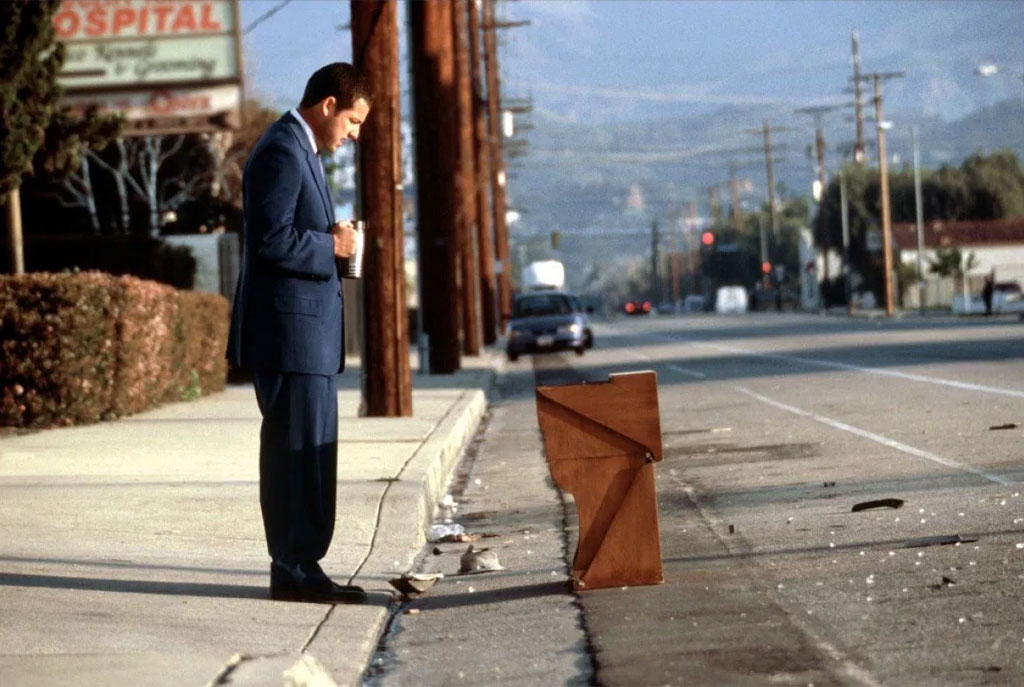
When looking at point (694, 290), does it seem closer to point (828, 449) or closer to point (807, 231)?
point (807, 231)

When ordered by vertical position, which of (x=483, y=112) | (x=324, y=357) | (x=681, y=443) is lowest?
(x=681, y=443)

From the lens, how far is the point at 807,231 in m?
137

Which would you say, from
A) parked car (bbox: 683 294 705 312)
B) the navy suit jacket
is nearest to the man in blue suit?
the navy suit jacket

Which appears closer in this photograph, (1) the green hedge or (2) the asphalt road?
(2) the asphalt road

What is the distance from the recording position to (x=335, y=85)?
8.41 m

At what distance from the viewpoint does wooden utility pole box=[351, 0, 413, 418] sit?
19.1 meters

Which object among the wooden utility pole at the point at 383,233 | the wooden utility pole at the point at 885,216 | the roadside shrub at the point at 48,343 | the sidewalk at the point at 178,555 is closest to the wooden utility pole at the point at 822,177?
the wooden utility pole at the point at 885,216

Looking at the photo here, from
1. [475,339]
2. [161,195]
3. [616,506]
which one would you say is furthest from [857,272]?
[616,506]

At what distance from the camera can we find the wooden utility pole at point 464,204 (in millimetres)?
38656

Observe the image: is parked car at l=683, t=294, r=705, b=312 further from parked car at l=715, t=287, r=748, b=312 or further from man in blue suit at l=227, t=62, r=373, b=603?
man in blue suit at l=227, t=62, r=373, b=603

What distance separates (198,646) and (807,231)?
13236cm

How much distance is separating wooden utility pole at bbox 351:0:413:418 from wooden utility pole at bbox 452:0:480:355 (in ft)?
51.7

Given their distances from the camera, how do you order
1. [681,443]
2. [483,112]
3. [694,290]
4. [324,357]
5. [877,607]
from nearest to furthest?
[877,607]
[324,357]
[681,443]
[483,112]
[694,290]

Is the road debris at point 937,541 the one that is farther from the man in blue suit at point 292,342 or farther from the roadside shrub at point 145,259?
the roadside shrub at point 145,259
